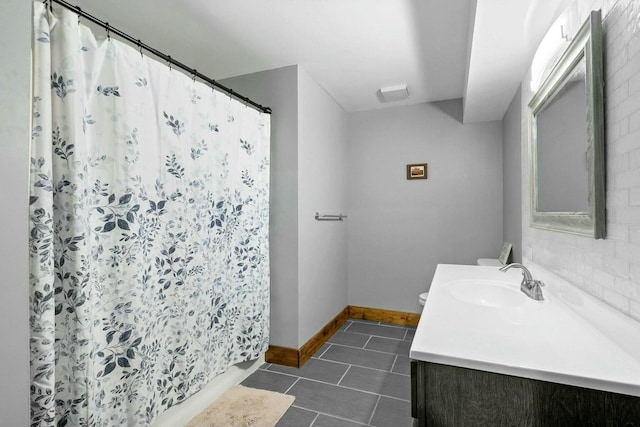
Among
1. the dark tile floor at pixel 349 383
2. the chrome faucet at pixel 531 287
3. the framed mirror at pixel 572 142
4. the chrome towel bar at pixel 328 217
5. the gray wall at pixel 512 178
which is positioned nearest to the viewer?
the framed mirror at pixel 572 142

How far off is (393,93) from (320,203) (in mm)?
1268

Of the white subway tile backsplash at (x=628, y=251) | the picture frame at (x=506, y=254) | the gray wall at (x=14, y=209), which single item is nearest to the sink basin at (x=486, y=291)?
the white subway tile backsplash at (x=628, y=251)

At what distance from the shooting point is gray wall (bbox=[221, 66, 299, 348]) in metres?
2.56

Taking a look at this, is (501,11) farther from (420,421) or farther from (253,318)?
(253,318)

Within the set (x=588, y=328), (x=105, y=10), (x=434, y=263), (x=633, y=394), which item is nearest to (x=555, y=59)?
(x=588, y=328)

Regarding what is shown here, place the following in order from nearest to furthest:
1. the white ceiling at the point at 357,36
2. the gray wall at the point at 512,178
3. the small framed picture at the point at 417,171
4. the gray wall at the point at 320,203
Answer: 1. the white ceiling at the point at 357,36
2. the gray wall at the point at 512,178
3. the gray wall at the point at 320,203
4. the small framed picture at the point at 417,171

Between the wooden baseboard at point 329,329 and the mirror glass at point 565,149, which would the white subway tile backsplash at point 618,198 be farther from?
the wooden baseboard at point 329,329

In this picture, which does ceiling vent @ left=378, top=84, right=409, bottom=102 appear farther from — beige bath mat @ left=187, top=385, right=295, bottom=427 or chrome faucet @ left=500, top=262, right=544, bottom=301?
beige bath mat @ left=187, top=385, right=295, bottom=427

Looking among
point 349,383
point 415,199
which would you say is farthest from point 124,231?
point 415,199

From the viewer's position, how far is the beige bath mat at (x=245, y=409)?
185 centimetres

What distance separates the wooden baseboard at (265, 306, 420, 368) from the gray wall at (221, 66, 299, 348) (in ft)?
0.23

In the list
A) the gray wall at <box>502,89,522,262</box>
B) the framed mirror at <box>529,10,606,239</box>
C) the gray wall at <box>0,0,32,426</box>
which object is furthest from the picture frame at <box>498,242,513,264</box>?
the gray wall at <box>0,0,32,426</box>

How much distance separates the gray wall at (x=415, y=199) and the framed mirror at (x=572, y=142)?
1382 millimetres

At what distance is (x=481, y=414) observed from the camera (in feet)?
2.81
